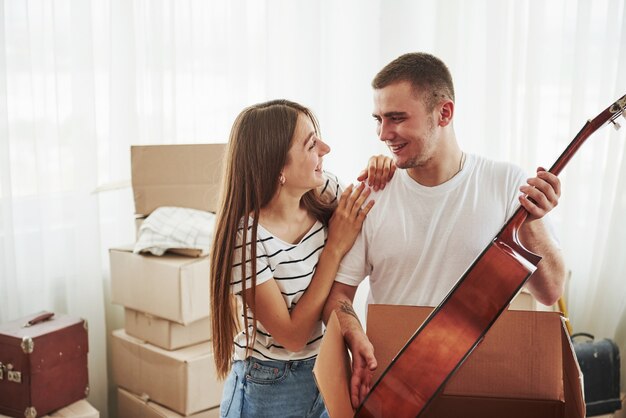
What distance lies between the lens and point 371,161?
1596mm

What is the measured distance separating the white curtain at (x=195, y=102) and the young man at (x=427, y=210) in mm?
1153

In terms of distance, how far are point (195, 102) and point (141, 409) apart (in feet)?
3.85

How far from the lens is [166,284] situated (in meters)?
2.18

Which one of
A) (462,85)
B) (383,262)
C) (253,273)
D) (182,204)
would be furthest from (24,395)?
(462,85)

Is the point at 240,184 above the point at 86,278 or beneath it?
above

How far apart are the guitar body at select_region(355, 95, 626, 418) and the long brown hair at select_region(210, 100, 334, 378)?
479 mm

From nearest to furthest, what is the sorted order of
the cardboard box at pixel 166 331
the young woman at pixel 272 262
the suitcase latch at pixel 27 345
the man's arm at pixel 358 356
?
the man's arm at pixel 358 356 < the young woman at pixel 272 262 < the suitcase latch at pixel 27 345 < the cardboard box at pixel 166 331

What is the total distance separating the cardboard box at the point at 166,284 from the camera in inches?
84.6

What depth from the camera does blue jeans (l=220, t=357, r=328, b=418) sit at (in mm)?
1421

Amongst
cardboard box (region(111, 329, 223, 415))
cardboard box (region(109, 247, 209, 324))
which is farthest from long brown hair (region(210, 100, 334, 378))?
cardboard box (region(111, 329, 223, 415))

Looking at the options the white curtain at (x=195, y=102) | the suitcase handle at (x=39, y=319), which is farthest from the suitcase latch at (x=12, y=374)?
the white curtain at (x=195, y=102)

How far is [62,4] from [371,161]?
1379mm

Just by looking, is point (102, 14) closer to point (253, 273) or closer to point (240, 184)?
point (240, 184)

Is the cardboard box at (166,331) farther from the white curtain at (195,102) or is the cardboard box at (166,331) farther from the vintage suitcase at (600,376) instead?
the vintage suitcase at (600,376)
